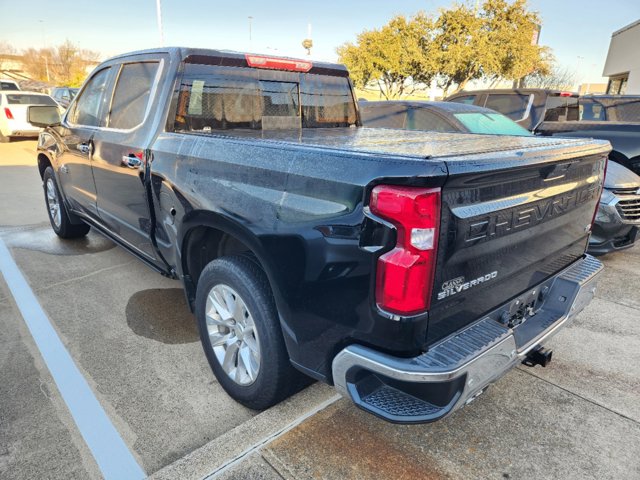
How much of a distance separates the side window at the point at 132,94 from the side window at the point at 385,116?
3995mm

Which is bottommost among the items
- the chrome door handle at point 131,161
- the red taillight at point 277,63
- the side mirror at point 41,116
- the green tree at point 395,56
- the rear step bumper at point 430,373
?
the rear step bumper at point 430,373

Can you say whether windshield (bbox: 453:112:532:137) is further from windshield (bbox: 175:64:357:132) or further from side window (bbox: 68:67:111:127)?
side window (bbox: 68:67:111:127)

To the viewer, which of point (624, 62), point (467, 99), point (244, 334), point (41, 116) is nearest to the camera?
point (244, 334)

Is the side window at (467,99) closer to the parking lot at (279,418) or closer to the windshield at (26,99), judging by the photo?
the parking lot at (279,418)

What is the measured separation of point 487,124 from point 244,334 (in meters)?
4.90

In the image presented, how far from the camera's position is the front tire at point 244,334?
220 cm

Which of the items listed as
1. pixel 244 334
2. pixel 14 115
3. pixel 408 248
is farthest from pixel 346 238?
pixel 14 115

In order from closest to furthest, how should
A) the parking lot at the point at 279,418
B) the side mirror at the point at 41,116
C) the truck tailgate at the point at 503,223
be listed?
the truck tailgate at the point at 503,223
the parking lot at the point at 279,418
the side mirror at the point at 41,116

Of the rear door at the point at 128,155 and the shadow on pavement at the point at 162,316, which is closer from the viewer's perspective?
the rear door at the point at 128,155

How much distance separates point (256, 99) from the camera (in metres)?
3.36

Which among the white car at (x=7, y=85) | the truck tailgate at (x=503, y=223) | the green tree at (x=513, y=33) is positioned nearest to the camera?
the truck tailgate at (x=503, y=223)

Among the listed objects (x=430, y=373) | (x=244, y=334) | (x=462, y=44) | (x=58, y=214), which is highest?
(x=462, y=44)

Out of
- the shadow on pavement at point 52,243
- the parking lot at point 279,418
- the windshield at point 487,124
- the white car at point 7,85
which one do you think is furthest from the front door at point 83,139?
the white car at point 7,85

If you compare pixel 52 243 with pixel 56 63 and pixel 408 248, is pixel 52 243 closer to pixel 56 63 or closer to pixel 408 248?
pixel 408 248
